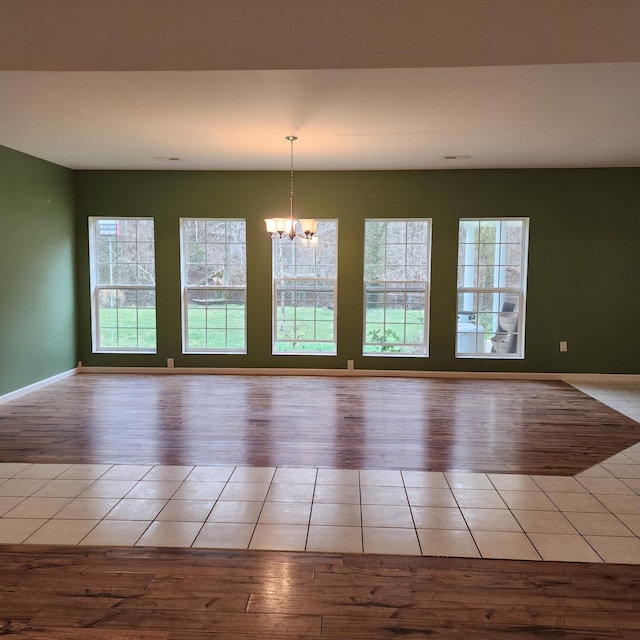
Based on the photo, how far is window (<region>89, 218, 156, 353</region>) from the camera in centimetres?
666

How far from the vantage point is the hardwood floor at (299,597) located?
6.28 ft

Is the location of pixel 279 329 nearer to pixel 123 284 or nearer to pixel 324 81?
pixel 123 284

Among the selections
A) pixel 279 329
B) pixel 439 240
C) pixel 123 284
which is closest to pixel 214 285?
pixel 279 329

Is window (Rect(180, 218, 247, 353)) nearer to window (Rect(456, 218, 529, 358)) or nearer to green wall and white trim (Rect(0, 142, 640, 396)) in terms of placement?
green wall and white trim (Rect(0, 142, 640, 396))

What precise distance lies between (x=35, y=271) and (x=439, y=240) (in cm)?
477

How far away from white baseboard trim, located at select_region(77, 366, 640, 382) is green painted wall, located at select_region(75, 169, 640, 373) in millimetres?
67

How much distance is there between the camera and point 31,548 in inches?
96.3

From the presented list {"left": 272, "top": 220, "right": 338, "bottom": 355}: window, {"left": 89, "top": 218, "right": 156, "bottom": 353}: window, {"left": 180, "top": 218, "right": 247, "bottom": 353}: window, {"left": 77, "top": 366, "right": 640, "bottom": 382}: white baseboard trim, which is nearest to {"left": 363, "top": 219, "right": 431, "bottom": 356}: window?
{"left": 77, "top": 366, "right": 640, "bottom": 382}: white baseboard trim

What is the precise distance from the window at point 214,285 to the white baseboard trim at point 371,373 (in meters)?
0.28

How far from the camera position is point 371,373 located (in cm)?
658

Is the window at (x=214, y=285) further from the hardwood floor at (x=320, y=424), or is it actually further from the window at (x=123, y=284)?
the hardwood floor at (x=320, y=424)

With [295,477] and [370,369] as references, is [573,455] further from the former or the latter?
[370,369]

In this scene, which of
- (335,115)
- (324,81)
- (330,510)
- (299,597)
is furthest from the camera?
(335,115)

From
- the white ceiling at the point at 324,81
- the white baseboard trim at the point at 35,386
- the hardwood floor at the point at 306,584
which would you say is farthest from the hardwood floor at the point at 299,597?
the white baseboard trim at the point at 35,386
